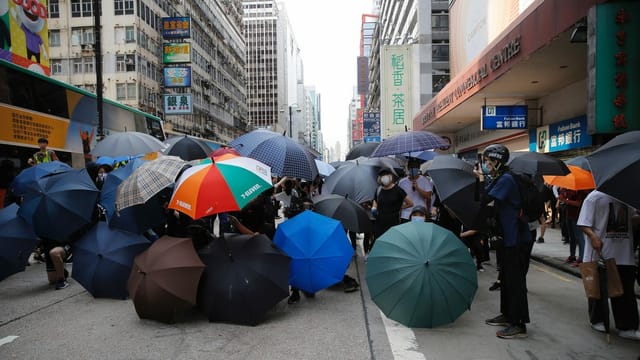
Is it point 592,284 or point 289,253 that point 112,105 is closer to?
point 289,253

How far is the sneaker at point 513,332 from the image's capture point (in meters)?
4.46

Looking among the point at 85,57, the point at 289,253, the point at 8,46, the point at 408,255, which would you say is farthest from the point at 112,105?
the point at 85,57

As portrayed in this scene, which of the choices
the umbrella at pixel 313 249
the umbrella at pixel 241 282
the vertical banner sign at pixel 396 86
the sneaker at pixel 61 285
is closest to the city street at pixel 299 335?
the umbrella at pixel 241 282

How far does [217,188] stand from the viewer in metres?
4.54

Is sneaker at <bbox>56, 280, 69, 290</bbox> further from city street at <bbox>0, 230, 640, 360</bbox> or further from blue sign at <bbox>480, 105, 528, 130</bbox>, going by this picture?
blue sign at <bbox>480, 105, 528, 130</bbox>

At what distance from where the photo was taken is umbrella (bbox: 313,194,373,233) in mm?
6875

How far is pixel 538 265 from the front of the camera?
8688mm

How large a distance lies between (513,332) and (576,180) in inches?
158

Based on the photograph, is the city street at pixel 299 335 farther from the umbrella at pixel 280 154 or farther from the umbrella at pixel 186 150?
the umbrella at pixel 186 150

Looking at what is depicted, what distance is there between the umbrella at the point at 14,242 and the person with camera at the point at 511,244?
21.6ft

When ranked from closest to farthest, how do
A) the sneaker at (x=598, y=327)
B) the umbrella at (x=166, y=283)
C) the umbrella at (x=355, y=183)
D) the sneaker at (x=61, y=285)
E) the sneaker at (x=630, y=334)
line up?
the sneaker at (x=630, y=334), the sneaker at (x=598, y=327), the umbrella at (x=166, y=283), the sneaker at (x=61, y=285), the umbrella at (x=355, y=183)

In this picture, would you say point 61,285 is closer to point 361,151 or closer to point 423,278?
point 423,278

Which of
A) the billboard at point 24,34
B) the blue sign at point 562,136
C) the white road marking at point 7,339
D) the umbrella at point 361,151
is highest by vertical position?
the billboard at point 24,34

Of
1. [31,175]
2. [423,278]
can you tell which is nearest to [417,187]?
[423,278]
